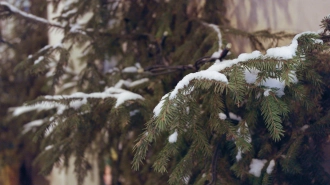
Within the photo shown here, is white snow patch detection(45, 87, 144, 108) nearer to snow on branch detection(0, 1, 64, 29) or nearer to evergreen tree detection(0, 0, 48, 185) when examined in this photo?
snow on branch detection(0, 1, 64, 29)

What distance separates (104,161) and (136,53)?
77cm

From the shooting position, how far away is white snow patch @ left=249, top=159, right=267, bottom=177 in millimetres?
1298

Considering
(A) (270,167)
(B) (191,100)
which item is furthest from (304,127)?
(B) (191,100)

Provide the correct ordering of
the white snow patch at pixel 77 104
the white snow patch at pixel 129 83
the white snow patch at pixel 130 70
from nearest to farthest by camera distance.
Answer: the white snow patch at pixel 77 104 < the white snow patch at pixel 129 83 < the white snow patch at pixel 130 70

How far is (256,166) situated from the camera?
132 centimetres

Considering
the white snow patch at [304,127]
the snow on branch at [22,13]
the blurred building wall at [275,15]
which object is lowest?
the white snow patch at [304,127]

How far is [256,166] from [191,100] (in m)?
→ 0.42

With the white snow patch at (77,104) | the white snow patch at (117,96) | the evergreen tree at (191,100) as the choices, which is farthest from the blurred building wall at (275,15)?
the white snow patch at (77,104)

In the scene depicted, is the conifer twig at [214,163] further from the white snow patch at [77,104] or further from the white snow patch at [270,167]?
the white snow patch at [77,104]

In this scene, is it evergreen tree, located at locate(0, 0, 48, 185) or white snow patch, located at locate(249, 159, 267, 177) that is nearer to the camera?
white snow patch, located at locate(249, 159, 267, 177)

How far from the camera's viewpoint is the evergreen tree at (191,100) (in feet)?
3.50

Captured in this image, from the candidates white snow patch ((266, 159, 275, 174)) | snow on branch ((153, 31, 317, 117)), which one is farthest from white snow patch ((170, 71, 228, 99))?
white snow patch ((266, 159, 275, 174))

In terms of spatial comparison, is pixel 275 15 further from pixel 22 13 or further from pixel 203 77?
pixel 22 13

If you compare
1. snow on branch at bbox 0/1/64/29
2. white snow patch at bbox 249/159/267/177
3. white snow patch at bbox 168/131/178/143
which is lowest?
white snow patch at bbox 249/159/267/177
